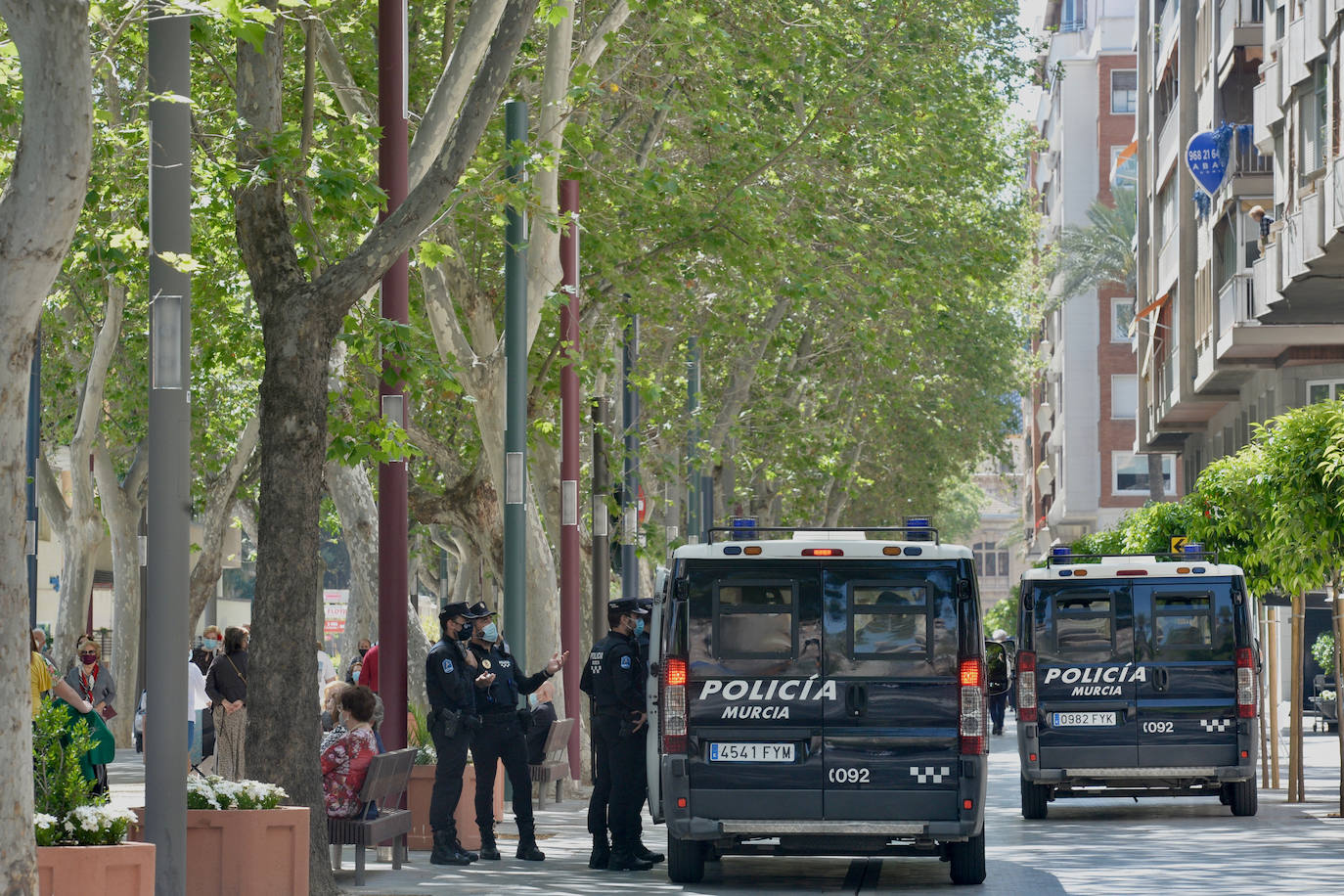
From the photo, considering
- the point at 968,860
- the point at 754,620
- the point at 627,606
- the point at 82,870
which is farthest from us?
the point at 627,606

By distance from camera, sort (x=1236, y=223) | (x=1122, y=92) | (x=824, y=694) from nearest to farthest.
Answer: (x=824, y=694) → (x=1236, y=223) → (x=1122, y=92)

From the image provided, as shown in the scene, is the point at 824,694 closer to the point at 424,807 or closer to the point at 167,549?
the point at 424,807

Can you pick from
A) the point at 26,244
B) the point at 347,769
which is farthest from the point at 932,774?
the point at 26,244

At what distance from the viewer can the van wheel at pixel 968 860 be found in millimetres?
13914

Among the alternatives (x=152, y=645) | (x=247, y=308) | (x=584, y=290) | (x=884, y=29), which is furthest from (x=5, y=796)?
(x=884, y=29)

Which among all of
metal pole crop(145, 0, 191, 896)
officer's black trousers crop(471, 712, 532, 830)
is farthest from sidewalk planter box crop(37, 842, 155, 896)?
officer's black trousers crop(471, 712, 532, 830)

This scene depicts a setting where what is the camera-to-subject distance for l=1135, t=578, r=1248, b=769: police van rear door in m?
19.0

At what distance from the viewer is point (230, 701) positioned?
2123cm

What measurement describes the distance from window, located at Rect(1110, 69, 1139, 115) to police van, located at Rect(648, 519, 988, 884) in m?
69.7

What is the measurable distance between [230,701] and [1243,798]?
9450 millimetres

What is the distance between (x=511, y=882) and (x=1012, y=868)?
3519 millimetres

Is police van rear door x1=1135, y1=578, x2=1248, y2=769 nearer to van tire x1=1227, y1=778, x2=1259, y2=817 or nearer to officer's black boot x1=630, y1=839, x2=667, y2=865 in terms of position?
van tire x1=1227, y1=778, x2=1259, y2=817

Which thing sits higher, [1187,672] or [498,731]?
[1187,672]

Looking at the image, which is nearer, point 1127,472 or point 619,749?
point 619,749
